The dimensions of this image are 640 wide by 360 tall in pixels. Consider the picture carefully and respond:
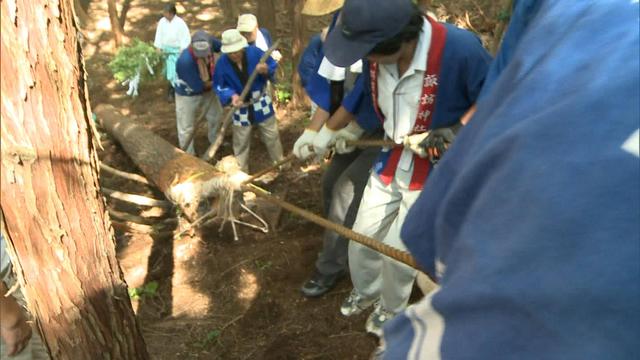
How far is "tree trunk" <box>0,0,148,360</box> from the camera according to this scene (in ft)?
Result: 4.50

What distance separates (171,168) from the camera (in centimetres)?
461

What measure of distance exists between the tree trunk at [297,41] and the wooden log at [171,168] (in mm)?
1927

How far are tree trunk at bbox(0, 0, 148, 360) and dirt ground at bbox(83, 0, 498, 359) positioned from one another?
1416 mm

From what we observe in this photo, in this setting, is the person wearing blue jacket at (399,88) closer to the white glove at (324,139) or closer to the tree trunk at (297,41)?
the white glove at (324,139)

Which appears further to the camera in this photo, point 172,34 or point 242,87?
point 172,34

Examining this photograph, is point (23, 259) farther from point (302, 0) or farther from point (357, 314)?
point (302, 0)

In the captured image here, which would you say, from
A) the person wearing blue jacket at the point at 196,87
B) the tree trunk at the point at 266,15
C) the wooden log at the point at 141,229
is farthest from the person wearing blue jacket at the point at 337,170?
the tree trunk at the point at 266,15

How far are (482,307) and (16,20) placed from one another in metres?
1.35

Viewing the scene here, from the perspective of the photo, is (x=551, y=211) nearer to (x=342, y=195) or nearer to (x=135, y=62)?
(x=342, y=195)

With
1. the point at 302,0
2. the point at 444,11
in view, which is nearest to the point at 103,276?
the point at 302,0

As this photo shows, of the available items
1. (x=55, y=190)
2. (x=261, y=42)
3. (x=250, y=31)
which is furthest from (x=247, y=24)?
(x=55, y=190)

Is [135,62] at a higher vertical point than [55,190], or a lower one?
lower

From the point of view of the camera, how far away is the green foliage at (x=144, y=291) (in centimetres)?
379

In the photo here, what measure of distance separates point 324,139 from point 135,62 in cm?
651
